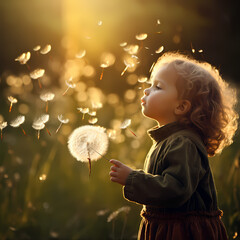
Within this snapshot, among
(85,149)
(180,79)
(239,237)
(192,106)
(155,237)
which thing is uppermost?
(180,79)

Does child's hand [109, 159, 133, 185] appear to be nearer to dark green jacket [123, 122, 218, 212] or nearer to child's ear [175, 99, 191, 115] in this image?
dark green jacket [123, 122, 218, 212]

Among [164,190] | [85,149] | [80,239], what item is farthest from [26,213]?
[164,190]

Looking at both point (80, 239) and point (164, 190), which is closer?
point (164, 190)

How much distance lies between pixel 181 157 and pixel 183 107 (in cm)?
33

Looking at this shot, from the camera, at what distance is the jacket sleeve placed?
5.11 ft

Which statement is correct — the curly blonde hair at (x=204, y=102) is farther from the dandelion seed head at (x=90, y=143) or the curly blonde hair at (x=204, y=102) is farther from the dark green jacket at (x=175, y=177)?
the dandelion seed head at (x=90, y=143)

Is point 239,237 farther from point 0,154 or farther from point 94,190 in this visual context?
point 0,154

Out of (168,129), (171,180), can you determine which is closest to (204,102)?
(168,129)

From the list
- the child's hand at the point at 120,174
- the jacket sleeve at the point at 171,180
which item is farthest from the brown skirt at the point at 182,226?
the child's hand at the point at 120,174

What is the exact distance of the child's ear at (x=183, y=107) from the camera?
6.05 ft

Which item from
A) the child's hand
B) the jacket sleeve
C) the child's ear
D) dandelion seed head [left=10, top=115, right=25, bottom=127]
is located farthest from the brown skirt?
dandelion seed head [left=10, top=115, right=25, bottom=127]

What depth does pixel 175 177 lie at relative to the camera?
1585 millimetres

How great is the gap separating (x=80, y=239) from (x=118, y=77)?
12.5 feet

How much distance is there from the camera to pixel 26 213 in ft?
9.58
